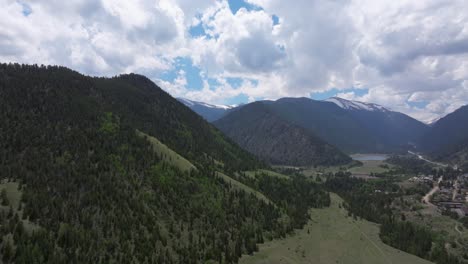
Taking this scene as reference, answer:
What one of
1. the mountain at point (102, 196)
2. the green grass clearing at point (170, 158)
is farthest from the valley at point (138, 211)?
the green grass clearing at point (170, 158)

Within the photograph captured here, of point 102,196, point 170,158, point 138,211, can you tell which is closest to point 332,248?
point 138,211

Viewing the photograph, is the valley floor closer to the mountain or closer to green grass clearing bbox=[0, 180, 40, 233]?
the mountain

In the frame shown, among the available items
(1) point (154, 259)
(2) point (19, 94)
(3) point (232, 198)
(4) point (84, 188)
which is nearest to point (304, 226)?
(3) point (232, 198)

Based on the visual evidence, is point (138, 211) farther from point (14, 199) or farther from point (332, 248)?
point (332, 248)

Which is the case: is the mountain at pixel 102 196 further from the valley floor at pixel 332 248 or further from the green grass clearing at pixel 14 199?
the valley floor at pixel 332 248

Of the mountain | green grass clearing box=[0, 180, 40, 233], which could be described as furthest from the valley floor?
green grass clearing box=[0, 180, 40, 233]

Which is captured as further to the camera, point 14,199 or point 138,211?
point 138,211

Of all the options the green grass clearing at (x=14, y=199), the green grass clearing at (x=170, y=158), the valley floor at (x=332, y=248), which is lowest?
the valley floor at (x=332, y=248)

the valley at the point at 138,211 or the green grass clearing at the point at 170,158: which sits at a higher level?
the green grass clearing at the point at 170,158
